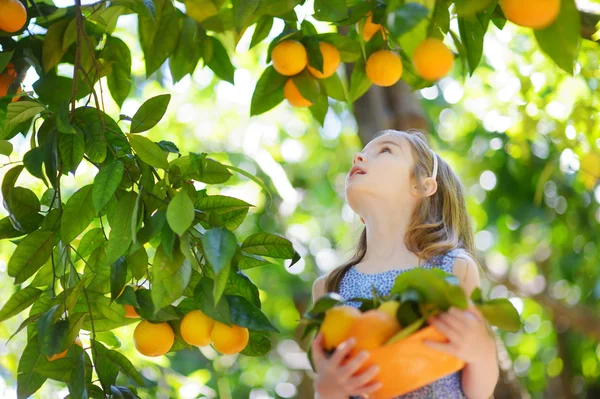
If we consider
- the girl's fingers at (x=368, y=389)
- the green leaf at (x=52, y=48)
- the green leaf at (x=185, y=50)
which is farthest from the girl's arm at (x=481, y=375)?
the green leaf at (x=52, y=48)

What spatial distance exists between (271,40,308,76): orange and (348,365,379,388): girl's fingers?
0.64 metres

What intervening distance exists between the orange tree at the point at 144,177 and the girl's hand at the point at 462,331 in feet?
1.05

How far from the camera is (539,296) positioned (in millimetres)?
3492

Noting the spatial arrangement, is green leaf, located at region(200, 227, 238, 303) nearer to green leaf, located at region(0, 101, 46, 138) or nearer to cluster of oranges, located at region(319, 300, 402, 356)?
cluster of oranges, located at region(319, 300, 402, 356)

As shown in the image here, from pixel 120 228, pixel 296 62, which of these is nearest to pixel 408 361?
pixel 120 228

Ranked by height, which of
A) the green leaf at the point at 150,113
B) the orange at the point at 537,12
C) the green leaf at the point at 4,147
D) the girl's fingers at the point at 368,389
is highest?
the orange at the point at 537,12

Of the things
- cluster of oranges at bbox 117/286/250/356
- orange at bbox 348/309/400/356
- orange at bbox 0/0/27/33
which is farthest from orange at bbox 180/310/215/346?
orange at bbox 0/0/27/33

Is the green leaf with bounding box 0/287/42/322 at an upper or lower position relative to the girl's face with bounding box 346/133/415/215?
lower

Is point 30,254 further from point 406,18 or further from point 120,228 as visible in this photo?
point 406,18

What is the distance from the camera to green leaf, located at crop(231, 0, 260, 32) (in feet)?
4.30

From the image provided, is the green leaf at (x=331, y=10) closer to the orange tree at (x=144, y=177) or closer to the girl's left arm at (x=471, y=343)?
the orange tree at (x=144, y=177)

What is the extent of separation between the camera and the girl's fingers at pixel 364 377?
1.13 metres

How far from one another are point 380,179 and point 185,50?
0.49m

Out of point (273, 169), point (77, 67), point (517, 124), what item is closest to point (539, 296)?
point (517, 124)
